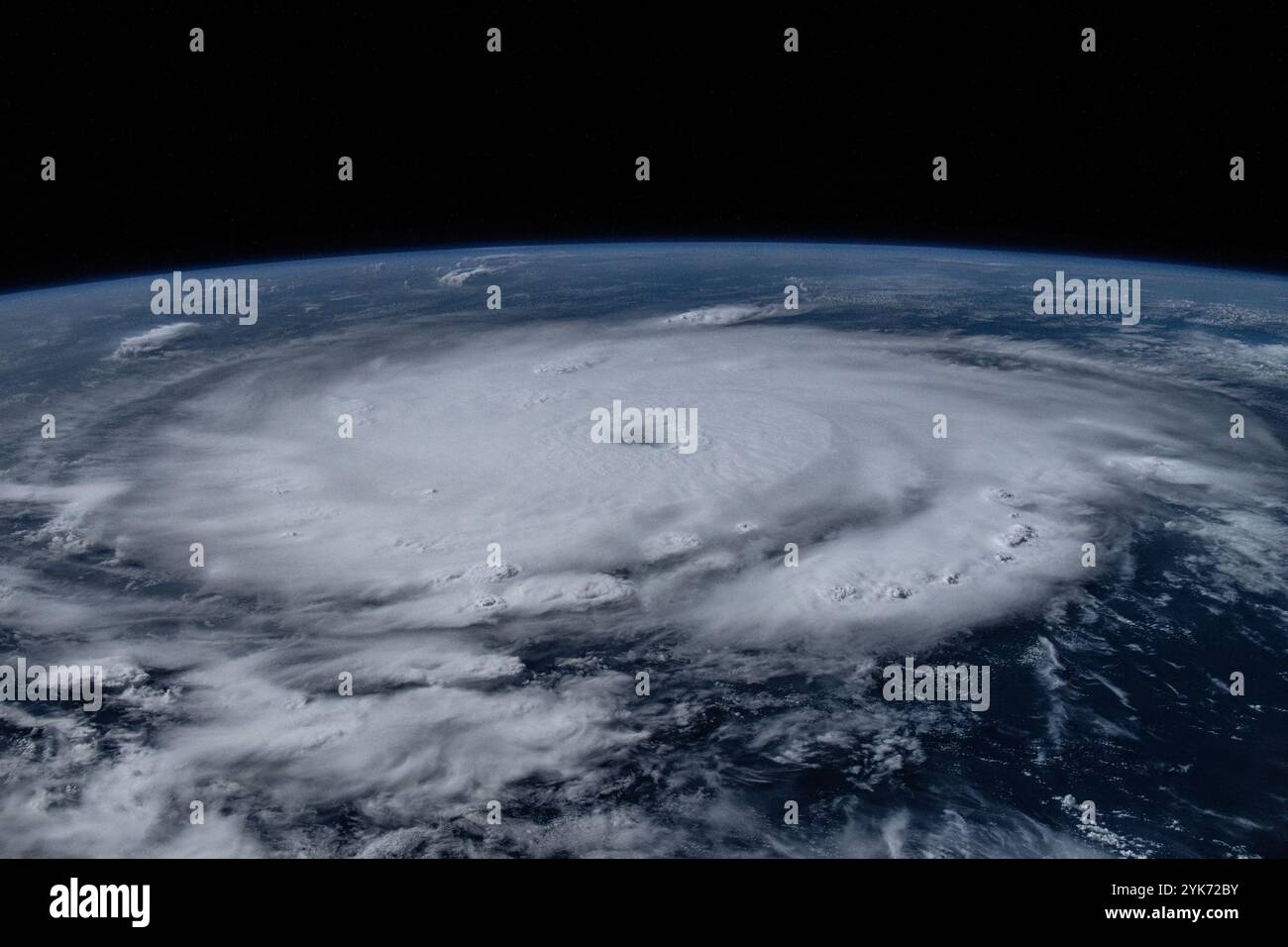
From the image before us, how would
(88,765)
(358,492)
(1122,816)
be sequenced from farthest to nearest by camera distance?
(358,492), (88,765), (1122,816)

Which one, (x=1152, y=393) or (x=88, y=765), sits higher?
(x=1152, y=393)

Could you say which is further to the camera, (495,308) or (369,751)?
(495,308)

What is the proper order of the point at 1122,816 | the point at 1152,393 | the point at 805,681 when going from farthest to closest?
the point at 1152,393 < the point at 805,681 < the point at 1122,816

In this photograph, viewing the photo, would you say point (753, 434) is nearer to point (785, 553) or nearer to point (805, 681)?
point (785, 553)

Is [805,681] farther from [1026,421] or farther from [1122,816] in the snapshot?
[1026,421]

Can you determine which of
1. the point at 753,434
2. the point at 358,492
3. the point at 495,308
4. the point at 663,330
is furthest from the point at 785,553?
the point at 495,308

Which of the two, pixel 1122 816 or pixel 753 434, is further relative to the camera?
pixel 753 434

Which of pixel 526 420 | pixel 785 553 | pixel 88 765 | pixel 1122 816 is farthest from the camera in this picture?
pixel 526 420

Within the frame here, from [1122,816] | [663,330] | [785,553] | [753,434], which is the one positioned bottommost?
[1122,816]
